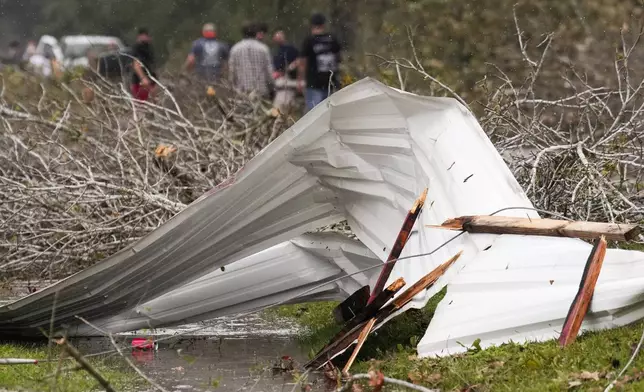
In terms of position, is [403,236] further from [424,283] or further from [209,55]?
[209,55]

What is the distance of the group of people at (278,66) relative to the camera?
19.8 metres

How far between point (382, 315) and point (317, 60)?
1261 centimetres

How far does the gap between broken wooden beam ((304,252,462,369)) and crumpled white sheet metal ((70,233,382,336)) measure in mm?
1400

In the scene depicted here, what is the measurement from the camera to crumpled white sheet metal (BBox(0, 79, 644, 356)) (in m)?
7.17

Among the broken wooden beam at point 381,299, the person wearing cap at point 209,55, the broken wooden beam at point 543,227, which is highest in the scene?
the broken wooden beam at point 543,227

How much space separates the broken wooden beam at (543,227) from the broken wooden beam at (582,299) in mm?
196

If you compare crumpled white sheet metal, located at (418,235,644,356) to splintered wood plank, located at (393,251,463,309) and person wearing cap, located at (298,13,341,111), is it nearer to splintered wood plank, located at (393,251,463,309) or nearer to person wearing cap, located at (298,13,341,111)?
splintered wood plank, located at (393,251,463,309)

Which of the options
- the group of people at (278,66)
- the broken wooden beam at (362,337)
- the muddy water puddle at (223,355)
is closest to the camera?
the broken wooden beam at (362,337)

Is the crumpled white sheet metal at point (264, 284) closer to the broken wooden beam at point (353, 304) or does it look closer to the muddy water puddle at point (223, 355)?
the muddy water puddle at point (223, 355)

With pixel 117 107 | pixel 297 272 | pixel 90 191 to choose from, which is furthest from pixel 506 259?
pixel 117 107

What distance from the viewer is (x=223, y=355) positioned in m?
9.01

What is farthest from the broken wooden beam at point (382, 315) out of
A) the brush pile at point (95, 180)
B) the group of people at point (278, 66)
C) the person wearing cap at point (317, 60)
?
the person wearing cap at point (317, 60)

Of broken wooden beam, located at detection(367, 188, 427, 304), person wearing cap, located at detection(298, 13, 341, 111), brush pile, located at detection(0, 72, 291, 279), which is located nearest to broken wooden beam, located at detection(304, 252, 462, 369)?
broken wooden beam, located at detection(367, 188, 427, 304)

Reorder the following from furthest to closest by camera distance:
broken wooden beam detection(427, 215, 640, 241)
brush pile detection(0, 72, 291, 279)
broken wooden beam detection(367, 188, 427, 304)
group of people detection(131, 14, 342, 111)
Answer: group of people detection(131, 14, 342, 111) < brush pile detection(0, 72, 291, 279) < broken wooden beam detection(367, 188, 427, 304) < broken wooden beam detection(427, 215, 640, 241)
